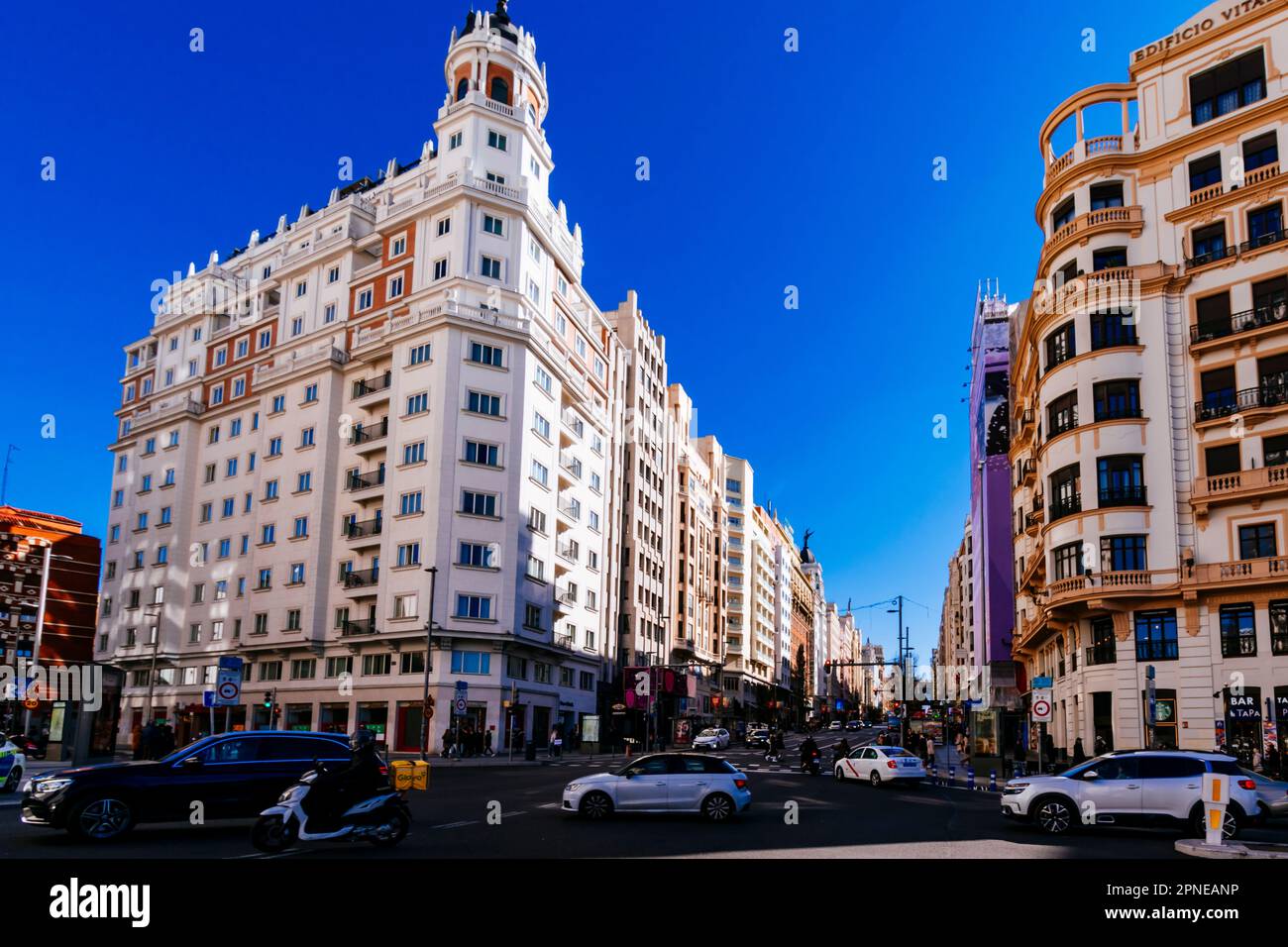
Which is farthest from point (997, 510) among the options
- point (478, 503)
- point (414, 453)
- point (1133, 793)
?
point (1133, 793)

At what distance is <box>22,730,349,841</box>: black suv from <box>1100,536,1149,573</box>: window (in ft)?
103

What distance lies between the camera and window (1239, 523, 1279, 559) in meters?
36.6

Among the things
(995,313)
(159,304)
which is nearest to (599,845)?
(995,313)

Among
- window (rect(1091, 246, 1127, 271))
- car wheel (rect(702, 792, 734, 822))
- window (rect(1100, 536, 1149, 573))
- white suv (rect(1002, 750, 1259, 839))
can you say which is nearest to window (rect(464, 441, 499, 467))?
window (rect(1091, 246, 1127, 271))

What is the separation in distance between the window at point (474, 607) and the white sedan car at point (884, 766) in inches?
1102

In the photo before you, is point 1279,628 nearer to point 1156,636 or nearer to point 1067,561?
point 1156,636

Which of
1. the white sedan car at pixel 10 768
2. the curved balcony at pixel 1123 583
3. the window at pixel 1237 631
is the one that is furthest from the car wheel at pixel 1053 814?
the white sedan car at pixel 10 768

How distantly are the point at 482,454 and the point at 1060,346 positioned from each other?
3241 centimetres

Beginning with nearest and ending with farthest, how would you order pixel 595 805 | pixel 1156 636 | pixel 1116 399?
pixel 595 805, pixel 1156 636, pixel 1116 399

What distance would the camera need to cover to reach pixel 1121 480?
39344 mm
